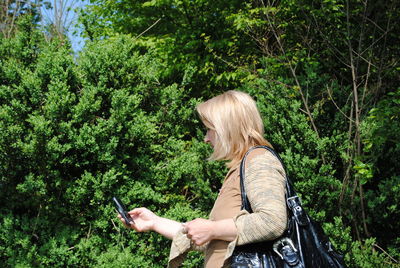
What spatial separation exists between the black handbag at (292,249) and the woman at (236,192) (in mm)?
54

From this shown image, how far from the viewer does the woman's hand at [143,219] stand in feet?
7.42

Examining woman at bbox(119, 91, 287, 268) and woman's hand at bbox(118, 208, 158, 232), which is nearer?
woman at bbox(119, 91, 287, 268)

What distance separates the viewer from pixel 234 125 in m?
1.89

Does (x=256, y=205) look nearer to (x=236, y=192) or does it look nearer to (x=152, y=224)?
(x=236, y=192)

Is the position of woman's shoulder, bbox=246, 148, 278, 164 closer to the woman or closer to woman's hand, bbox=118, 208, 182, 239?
the woman

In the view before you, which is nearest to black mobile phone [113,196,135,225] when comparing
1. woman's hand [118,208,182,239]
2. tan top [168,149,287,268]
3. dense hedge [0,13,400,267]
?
woman's hand [118,208,182,239]

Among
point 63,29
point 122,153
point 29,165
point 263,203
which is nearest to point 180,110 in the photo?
point 122,153

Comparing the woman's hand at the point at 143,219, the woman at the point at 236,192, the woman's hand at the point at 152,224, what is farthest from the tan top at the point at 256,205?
the woman's hand at the point at 143,219

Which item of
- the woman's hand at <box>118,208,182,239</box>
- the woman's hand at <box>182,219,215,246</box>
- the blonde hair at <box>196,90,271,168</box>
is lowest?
the woman's hand at <box>118,208,182,239</box>

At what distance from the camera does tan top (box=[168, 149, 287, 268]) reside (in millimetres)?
1598

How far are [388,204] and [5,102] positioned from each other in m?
3.51

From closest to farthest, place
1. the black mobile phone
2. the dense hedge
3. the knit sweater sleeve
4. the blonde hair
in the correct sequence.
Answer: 1. the knit sweater sleeve
2. the blonde hair
3. the black mobile phone
4. the dense hedge

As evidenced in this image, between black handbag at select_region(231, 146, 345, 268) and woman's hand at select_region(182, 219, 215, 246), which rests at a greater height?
woman's hand at select_region(182, 219, 215, 246)

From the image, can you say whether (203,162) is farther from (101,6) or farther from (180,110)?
(101,6)
